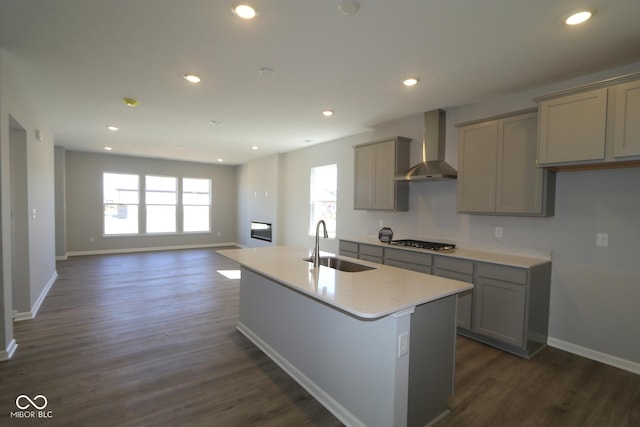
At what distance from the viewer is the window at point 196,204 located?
9.23 m

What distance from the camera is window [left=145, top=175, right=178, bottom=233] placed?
866 cm

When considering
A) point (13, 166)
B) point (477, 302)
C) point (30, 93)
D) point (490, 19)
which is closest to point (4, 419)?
point (13, 166)

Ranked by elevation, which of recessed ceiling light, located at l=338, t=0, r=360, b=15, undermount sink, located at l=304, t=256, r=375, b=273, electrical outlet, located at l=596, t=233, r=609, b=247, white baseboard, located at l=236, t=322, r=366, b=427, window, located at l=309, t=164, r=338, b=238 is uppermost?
recessed ceiling light, located at l=338, t=0, r=360, b=15

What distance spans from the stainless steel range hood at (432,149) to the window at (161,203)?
734 cm

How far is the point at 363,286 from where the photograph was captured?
1.99 metres

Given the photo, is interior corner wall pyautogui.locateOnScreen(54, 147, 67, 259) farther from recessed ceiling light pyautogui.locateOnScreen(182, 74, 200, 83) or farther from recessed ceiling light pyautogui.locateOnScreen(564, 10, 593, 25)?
recessed ceiling light pyautogui.locateOnScreen(564, 10, 593, 25)

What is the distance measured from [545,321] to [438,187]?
1.87 metres

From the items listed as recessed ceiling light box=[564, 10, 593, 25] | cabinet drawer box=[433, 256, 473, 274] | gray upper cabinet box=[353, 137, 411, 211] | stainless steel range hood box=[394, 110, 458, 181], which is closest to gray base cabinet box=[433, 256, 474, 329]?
cabinet drawer box=[433, 256, 473, 274]

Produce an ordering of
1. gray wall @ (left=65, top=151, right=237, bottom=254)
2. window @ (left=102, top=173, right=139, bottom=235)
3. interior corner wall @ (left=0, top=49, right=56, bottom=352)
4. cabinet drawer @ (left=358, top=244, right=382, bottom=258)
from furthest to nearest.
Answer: window @ (left=102, top=173, right=139, bottom=235) < gray wall @ (left=65, top=151, right=237, bottom=254) < cabinet drawer @ (left=358, top=244, right=382, bottom=258) < interior corner wall @ (left=0, top=49, right=56, bottom=352)

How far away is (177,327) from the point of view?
11.2ft

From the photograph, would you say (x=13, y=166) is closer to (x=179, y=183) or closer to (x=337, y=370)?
(x=337, y=370)

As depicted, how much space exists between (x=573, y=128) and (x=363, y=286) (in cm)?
230

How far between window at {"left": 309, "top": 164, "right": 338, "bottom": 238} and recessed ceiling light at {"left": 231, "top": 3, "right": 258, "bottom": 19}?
3901mm

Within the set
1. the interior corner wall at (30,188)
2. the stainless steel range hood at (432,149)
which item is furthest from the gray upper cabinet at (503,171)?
the interior corner wall at (30,188)
